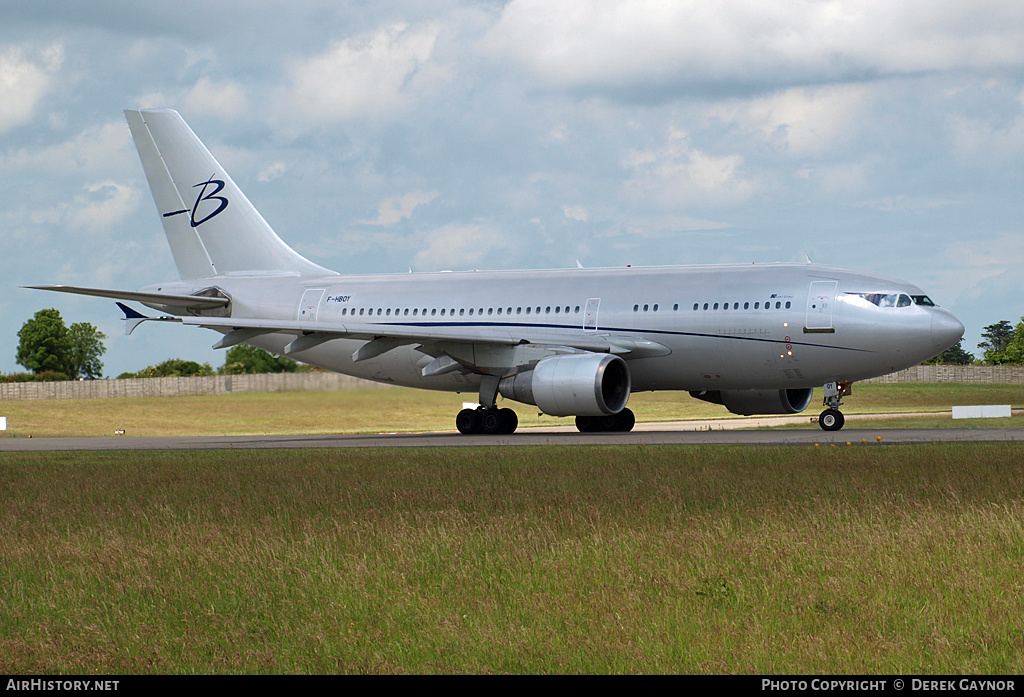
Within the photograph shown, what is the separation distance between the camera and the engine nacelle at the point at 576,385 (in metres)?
28.2

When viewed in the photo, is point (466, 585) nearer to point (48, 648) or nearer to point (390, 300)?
point (48, 648)

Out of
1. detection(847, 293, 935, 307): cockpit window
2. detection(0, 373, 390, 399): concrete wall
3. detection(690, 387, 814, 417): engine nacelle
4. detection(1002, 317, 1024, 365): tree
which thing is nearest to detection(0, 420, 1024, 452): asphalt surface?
detection(690, 387, 814, 417): engine nacelle

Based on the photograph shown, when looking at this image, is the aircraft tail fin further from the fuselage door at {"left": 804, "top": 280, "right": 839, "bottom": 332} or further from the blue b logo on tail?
the fuselage door at {"left": 804, "top": 280, "right": 839, "bottom": 332}

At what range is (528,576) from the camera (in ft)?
31.2

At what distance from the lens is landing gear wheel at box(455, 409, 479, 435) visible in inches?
1264

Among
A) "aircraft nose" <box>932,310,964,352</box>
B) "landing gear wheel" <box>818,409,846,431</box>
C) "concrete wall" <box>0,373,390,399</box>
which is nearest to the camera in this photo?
"aircraft nose" <box>932,310,964,352</box>

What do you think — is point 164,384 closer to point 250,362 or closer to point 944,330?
point 250,362

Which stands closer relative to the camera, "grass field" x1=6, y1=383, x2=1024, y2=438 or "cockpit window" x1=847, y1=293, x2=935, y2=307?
"cockpit window" x1=847, y1=293, x2=935, y2=307

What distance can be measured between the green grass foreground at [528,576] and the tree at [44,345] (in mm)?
116705

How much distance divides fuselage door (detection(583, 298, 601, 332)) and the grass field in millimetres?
9098

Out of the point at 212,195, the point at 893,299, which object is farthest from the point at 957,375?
the point at 212,195

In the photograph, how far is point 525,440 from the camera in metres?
27.9
